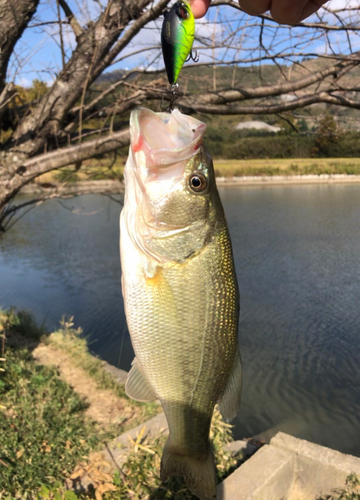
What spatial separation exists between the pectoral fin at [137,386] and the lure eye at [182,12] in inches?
54.0

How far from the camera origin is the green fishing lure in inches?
62.8

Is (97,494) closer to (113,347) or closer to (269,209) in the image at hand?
(113,347)

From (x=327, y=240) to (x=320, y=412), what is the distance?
823cm

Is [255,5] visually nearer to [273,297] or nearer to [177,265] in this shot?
[177,265]

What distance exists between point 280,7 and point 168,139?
86 centimetres

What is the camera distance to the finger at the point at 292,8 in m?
1.88

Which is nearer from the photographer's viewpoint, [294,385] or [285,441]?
[285,441]

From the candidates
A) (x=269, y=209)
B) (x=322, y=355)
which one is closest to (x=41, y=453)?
(x=322, y=355)

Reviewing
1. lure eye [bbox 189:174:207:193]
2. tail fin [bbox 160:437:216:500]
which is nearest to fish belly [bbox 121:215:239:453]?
lure eye [bbox 189:174:207:193]

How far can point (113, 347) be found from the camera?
294 inches

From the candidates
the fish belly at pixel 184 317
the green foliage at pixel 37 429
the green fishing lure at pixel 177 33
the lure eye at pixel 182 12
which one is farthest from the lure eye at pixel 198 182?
the green foliage at pixel 37 429

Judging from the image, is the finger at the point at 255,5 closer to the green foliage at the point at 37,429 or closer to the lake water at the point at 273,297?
the green foliage at the point at 37,429

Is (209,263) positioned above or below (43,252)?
above

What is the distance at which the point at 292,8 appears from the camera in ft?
6.27
